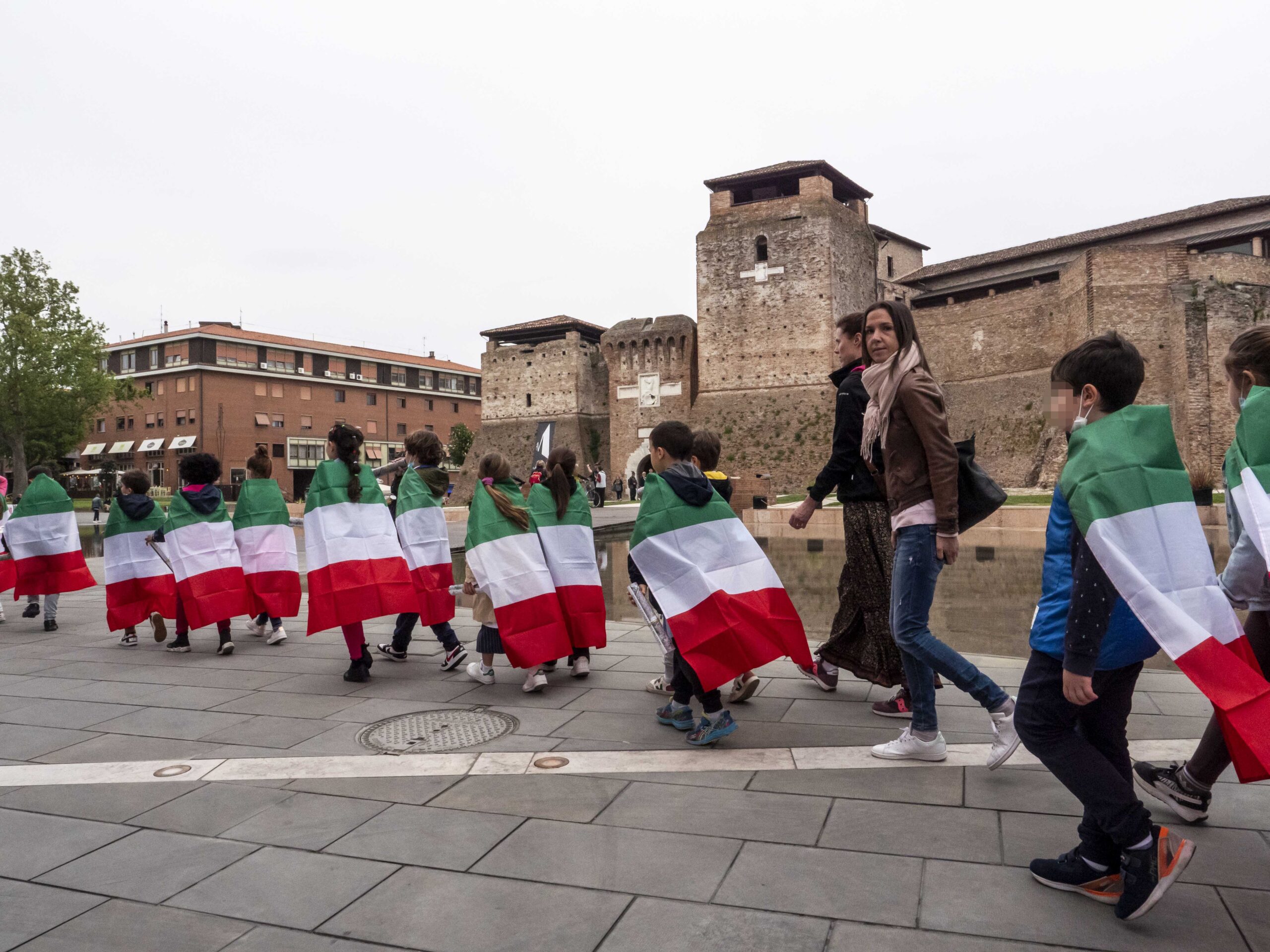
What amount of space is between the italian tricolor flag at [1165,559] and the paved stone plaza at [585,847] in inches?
23.4

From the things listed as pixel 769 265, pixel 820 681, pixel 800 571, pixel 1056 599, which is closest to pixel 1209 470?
pixel 769 265

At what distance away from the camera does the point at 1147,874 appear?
227 centimetres

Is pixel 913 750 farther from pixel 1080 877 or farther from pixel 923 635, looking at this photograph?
pixel 1080 877

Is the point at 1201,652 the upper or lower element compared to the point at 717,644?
upper

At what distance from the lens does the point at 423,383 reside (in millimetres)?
73312

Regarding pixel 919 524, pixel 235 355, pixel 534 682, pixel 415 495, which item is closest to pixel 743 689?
pixel 534 682

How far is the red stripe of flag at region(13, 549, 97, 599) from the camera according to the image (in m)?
7.89

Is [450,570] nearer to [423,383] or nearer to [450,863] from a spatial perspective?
[450,863]

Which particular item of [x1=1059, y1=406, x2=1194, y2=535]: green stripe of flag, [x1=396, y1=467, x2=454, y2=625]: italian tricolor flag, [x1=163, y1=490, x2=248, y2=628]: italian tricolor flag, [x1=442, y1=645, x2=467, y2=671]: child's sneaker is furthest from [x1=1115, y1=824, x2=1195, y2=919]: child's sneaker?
[x1=163, y1=490, x2=248, y2=628]: italian tricolor flag

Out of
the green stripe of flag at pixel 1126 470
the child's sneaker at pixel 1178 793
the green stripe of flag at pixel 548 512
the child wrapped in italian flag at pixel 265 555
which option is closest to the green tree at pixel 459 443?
the child wrapped in italian flag at pixel 265 555

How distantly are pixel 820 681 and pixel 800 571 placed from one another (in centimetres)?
658

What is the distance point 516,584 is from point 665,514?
4.40ft

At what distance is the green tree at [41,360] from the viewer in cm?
3847

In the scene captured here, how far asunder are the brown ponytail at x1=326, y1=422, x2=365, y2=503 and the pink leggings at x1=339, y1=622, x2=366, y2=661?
0.80 meters
